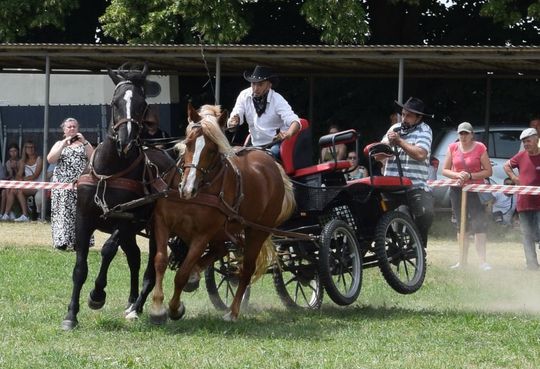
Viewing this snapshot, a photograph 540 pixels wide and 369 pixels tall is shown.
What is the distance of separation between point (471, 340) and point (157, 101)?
51.6 ft

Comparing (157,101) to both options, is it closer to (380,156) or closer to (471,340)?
(380,156)

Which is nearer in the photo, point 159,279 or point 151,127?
point 159,279

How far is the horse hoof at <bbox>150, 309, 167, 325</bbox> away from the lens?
955 cm

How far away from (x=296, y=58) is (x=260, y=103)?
944cm

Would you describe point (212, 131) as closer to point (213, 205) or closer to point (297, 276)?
point (213, 205)

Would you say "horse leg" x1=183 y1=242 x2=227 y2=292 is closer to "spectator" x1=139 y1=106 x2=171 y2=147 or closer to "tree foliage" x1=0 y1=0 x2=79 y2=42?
"spectator" x1=139 y1=106 x2=171 y2=147

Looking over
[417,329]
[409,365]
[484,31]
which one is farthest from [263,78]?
[484,31]

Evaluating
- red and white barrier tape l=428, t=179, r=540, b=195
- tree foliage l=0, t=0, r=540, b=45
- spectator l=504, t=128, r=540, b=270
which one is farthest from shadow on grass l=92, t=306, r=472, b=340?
tree foliage l=0, t=0, r=540, b=45

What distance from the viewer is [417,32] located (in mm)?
25500

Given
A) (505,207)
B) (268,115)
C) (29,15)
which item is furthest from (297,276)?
(29,15)

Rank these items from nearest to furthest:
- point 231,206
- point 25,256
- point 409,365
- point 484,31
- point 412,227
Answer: point 409,365 < point 231,206 < point 412,227 < point 25,256 < point 484,31

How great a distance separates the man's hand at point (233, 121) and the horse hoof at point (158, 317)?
6.51 ft

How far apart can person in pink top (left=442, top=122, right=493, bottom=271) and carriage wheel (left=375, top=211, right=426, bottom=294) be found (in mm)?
3930

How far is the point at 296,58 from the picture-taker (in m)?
20.4
